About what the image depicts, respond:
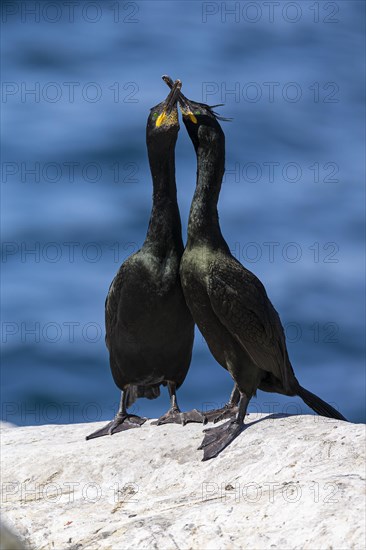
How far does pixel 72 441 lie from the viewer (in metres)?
7.57

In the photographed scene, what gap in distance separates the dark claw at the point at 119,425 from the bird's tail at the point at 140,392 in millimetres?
275

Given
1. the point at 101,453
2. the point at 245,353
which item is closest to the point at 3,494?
the point at 101,453

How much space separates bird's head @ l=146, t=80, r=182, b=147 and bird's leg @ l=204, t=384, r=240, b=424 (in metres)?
1.92

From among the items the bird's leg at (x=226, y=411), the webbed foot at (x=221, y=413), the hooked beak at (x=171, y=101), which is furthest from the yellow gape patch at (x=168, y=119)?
the webbed foot at (x=221, y=413)

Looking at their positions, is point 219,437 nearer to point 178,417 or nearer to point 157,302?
point 178,417

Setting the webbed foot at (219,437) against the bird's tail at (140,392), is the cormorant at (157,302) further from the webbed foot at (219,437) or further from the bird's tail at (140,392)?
the webbed foot at (219,437)

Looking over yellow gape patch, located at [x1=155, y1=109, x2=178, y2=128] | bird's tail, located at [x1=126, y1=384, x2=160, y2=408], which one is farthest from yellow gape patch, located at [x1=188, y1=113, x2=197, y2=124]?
bird's tail, located at [x1=126, y1=384, x2=160, y2=408]

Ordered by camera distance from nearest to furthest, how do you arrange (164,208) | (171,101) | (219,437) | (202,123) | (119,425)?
(219,437) → (202,123) → (171,101) → (164,208) → (119,425)

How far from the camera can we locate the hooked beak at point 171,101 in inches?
281

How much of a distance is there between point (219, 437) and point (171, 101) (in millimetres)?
2434

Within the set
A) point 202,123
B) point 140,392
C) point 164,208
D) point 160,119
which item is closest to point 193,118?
point 202,123

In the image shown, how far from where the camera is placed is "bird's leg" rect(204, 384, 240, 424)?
717 centimetres

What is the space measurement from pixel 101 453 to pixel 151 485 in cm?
64

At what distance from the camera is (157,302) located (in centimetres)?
724
